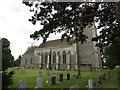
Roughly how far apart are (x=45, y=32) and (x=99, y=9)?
15.0 ft

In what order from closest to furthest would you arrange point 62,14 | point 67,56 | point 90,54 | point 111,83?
point 62,14 → point 111,83 → point 90,54 → point 67,56

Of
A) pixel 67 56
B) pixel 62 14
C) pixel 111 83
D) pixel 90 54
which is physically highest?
pixel 62 14

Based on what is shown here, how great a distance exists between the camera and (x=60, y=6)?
7.89 m

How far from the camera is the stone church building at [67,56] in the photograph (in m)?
36.6

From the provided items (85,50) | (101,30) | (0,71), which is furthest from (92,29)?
(0,71)

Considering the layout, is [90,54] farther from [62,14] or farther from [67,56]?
[62,14]

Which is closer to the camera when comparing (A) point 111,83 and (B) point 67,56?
(A) point 111,83

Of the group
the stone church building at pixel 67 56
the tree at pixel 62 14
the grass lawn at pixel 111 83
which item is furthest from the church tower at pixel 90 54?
the tree at pixel 62 14

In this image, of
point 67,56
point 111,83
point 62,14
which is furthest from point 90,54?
point 62,14

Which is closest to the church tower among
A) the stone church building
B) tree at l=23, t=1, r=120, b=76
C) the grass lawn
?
the stone church building

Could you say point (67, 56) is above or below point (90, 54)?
below

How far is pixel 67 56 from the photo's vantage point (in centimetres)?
4106

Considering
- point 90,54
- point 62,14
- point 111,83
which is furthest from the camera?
point 90,54

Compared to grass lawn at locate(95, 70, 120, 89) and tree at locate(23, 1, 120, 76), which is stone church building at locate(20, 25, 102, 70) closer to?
grass lawn at locate(95, 70, 120, 89)
